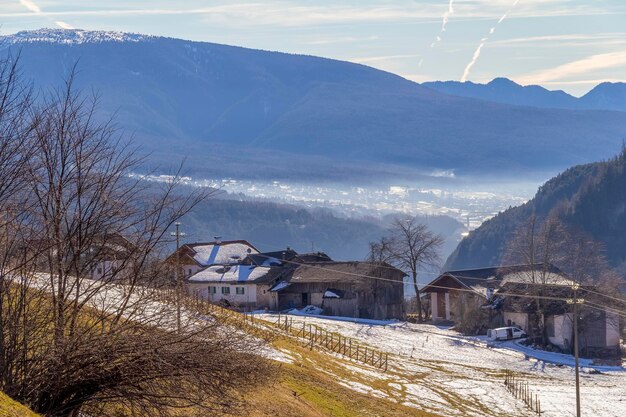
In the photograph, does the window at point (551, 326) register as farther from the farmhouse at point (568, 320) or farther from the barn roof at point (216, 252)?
the barn roof at point (216, 252)

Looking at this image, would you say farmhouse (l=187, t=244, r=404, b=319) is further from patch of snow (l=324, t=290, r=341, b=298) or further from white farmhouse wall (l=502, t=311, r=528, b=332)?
white farmhouse wall (l=502, t=311, r=528, b=332)

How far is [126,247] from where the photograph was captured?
816 inches

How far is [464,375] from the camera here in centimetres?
5822

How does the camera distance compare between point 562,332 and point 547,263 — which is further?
point 547,263

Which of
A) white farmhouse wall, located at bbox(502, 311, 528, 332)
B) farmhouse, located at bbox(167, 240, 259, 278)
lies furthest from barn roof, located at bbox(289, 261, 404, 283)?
white farmhouse wall, located at bbox(502, 311, 528, 332)

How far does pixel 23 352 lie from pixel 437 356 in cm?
5025

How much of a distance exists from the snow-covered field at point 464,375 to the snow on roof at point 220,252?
1003 inches

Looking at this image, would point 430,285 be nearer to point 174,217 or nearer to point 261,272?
point 261,272

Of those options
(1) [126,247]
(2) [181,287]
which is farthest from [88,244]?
(2) [181,287]

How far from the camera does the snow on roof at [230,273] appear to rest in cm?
9406

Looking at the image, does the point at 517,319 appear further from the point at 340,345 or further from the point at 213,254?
the point at 213,254

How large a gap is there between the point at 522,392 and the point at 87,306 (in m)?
35.7

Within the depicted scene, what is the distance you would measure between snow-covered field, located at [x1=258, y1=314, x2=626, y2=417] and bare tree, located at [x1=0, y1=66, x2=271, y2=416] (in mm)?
23517

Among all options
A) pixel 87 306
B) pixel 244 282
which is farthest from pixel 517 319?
pixel 87 306
